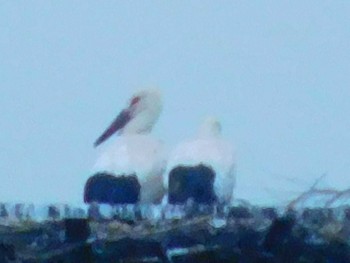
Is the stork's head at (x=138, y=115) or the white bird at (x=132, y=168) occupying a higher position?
the stork's head at (x=138, y=115)

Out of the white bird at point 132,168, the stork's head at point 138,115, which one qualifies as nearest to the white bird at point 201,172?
the white bird at point 132,168

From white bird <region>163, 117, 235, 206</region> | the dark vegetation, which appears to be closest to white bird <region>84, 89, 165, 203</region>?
white bird <region>163, 117, 235, 206</region>

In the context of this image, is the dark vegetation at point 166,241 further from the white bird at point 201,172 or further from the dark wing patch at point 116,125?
the dark wing patch at point 116,125

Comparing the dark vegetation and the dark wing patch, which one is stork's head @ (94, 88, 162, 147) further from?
the dark vegetation

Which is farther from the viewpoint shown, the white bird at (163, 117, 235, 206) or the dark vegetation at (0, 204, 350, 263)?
the white bird at (163, 117, 235, 206)

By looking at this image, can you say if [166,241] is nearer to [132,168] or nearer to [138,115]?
[132,168]

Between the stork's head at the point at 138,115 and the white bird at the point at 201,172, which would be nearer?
the white bird at the point at 201,172

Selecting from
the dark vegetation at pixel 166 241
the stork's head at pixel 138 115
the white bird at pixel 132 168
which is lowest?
the dark vegetation at pixel 166 241
